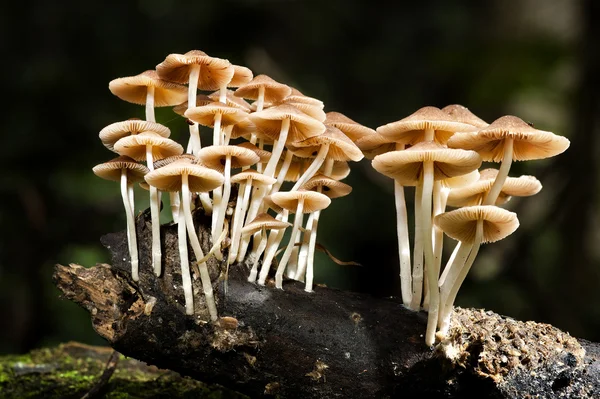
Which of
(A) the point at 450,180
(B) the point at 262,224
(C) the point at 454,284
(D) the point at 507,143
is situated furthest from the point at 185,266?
(D) the point at 507,143

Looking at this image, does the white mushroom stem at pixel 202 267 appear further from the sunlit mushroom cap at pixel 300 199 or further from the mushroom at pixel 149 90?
the mushroom at pixel 149 90

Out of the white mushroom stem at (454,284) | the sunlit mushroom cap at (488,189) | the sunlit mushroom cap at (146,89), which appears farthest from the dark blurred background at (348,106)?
the white mushroom stem at (454,284)

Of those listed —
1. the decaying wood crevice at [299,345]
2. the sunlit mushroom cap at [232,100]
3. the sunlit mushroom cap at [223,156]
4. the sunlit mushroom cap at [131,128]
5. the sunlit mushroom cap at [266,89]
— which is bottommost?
the decaying wood crevice at [299,345]

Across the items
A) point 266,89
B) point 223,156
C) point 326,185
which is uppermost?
point 266,89

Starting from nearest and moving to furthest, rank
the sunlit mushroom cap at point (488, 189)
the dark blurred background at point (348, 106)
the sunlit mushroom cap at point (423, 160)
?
the sunlit mushroom cap at point (423, 160), the sunlit mushroom cap at point (488, 189), the dark blurred background at point (348, 106)

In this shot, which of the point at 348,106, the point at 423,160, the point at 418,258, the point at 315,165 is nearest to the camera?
the point at 423,160

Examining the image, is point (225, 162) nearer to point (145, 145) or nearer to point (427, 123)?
point (145, 145)

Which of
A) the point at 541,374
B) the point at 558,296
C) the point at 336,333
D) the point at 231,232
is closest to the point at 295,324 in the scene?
the point at 336,333

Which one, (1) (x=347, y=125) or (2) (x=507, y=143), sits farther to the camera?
(1) (x=347, y=125)

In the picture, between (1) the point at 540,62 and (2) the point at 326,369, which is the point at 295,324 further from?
(1) the point at 540,62
